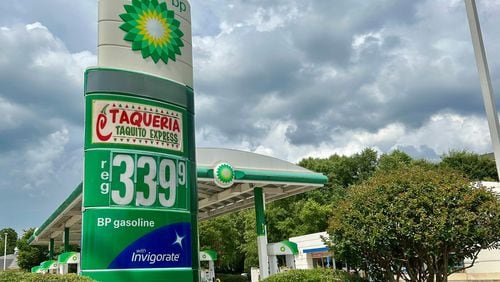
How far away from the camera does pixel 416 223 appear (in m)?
11.1

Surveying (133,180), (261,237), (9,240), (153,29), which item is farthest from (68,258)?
(9,240)

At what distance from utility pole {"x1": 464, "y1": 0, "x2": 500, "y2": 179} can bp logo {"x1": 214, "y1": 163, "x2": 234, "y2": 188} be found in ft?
32.9

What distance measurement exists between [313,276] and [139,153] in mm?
5659

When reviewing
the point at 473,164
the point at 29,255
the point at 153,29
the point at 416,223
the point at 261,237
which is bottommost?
the point at 416,223

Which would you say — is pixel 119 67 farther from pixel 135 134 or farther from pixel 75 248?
pixel 75 248

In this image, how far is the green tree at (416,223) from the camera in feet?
36.1

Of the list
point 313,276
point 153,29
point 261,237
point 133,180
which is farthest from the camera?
point 261,237

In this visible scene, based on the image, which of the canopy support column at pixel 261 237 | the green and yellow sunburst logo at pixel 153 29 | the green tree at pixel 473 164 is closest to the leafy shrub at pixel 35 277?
the green and yellow sunburst logo at pixel 153 29

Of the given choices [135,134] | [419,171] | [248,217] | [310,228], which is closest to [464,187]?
[419,171]

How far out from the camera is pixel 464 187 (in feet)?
38.3

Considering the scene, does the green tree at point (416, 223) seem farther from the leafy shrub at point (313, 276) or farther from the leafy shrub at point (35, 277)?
the leafy shrub at point (35, 277)

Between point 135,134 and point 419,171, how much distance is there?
23.9ft

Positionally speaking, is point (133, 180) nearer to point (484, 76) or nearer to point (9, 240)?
point (484, 76)

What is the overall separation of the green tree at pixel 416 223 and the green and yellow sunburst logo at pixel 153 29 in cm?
581
